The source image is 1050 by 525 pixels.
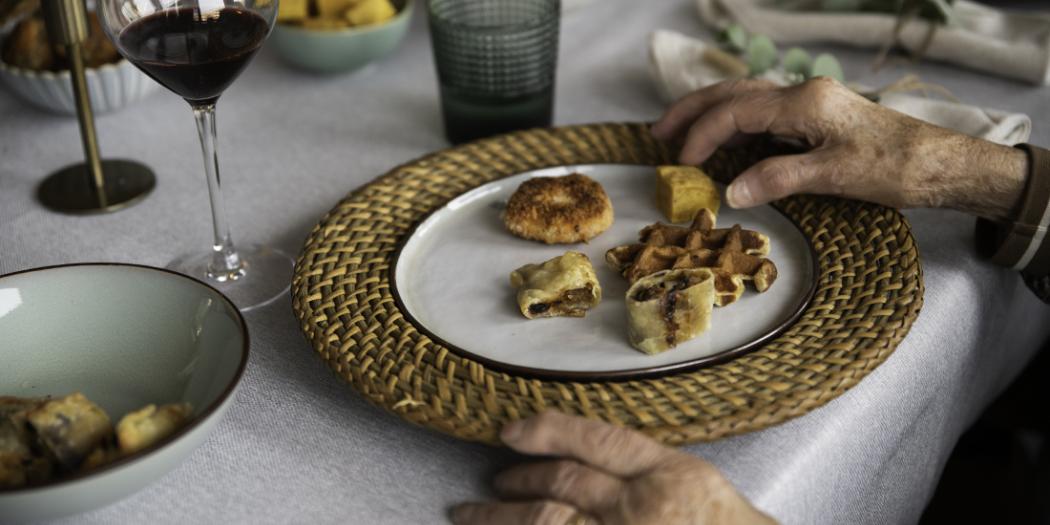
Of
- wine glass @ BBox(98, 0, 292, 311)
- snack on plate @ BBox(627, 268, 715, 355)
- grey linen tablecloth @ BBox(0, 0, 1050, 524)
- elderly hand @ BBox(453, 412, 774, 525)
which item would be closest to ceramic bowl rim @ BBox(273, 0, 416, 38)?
grey linen tablecloth @ BBox(0, 0, 1050, 524)

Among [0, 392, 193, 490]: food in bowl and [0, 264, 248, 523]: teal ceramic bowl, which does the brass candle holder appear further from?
[0, 392, 193, 490]: food in bowl

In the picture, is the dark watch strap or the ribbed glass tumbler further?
the ribbed glass tumbler

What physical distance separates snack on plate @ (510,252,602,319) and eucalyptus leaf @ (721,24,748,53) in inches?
28.7

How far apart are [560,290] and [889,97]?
0.71 metres

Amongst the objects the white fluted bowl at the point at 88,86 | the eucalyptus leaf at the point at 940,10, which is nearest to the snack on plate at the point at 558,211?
the white fluted bowl at the point at 88,86

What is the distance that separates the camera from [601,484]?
77 cm

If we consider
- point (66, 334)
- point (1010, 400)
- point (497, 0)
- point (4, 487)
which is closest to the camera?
point (4, 487)

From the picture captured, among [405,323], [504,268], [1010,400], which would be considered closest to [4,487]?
[405,323]

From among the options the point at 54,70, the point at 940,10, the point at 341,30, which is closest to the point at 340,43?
the point at 341,30

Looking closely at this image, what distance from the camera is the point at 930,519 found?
5.07 ft

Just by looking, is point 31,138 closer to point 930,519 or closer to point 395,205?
point 395,205

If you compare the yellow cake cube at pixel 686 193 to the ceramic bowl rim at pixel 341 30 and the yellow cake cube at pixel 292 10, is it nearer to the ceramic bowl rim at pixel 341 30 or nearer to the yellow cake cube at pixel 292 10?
Answer: the ceramic bowl rim at pixel 341 30

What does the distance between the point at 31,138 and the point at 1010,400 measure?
171 centimetres

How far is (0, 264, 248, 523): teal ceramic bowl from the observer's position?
0.90 m
